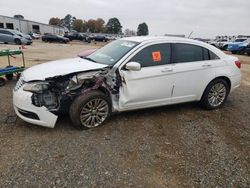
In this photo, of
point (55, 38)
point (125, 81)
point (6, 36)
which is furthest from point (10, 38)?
point (125, 81)

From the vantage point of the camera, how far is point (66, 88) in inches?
154

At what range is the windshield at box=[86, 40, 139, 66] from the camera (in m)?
4.40

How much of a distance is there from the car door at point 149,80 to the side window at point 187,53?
0.18m

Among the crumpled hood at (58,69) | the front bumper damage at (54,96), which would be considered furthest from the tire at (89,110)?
the crumpled hood at (58,69)

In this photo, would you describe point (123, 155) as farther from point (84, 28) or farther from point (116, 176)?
point (84, 28)

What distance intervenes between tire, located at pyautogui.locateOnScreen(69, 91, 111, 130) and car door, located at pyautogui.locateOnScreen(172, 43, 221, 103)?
4.86 ft

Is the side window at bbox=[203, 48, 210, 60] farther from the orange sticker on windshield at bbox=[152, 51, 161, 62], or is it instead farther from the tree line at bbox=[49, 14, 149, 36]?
the tree line at bbox=[49, 14, 149, 36]

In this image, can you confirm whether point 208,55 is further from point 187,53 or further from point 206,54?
point 187,53

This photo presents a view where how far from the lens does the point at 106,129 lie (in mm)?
4172

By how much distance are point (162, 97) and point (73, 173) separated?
7.76ft

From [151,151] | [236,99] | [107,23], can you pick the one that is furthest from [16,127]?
[107,23]

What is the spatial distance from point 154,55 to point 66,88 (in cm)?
175

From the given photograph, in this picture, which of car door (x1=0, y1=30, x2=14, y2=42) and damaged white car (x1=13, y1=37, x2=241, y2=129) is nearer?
damaged white car (x1=13, y1=37, x2=241, y2=129)

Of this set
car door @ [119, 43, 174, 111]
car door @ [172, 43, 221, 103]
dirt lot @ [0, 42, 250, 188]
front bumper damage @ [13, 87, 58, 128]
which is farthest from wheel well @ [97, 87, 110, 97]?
car door @ [172, 43, 221, 103]
